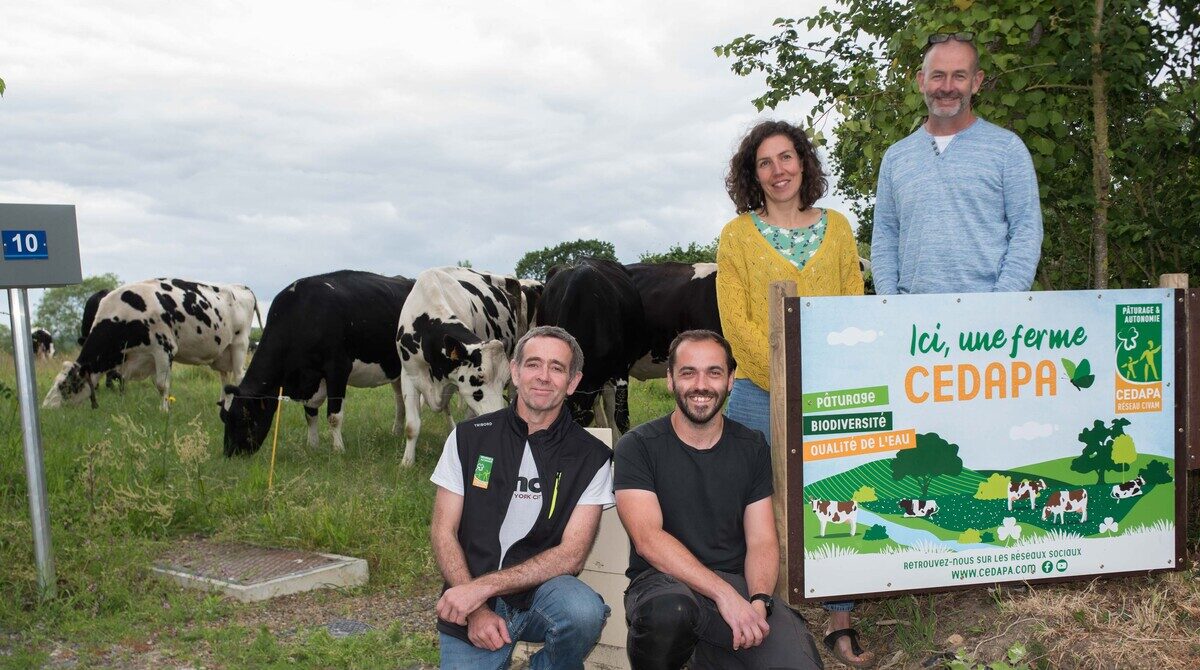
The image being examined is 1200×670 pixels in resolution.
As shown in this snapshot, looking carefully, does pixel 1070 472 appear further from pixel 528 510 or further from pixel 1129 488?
pixel 528 510

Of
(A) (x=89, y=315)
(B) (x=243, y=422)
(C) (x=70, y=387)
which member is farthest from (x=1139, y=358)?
(A) (x=89, y=315)

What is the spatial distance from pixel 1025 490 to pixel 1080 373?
1.91 feet

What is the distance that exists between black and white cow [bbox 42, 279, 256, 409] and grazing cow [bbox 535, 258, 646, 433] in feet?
20.0

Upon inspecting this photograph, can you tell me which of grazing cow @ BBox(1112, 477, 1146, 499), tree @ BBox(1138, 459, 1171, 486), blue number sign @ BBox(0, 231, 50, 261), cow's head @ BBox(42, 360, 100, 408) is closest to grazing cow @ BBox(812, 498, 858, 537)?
grazing cow @ BBox(1112, 477, 1146, 499)

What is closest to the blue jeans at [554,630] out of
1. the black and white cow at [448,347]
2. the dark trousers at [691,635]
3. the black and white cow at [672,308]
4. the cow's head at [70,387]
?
the dark trousers at [691,635]

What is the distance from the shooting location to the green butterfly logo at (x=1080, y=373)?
4543 millimetres

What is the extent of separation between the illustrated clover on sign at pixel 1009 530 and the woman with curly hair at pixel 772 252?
75 centimetres

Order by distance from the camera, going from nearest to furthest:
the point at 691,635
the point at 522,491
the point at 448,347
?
1. the point at 691,635
2. the point at 522,491
3. the point at 448,347

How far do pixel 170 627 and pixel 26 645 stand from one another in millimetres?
689

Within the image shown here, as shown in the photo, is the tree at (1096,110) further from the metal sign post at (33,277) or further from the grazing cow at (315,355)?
the grazing cow at (315,355)

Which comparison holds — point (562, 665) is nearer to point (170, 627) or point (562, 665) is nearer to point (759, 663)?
point (759, 663)

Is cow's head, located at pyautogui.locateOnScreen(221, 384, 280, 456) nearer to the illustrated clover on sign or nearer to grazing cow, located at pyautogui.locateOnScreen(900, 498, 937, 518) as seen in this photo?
grazing cow, located at pyautogui.locateOnScreen(900, 498, 937, 518)

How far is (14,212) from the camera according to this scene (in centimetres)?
603

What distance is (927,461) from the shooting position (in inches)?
171
